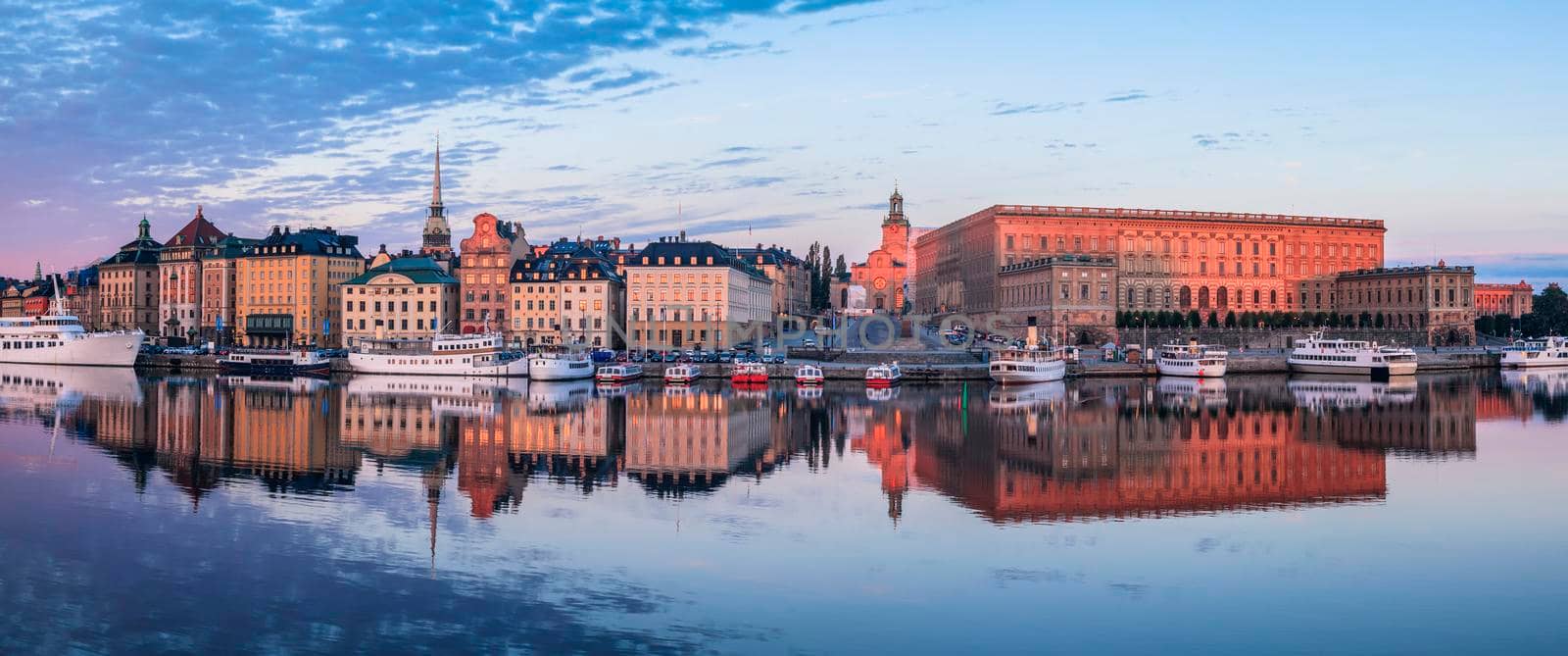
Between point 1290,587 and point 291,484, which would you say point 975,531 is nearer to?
point 1290,587

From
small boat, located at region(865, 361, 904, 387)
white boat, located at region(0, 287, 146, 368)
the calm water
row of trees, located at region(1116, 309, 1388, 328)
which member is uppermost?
row of trees, located at region(1116, 309, 1388, 328)

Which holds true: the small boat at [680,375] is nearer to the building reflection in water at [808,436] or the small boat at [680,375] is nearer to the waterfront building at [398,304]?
the building reflection in water at [808,436]

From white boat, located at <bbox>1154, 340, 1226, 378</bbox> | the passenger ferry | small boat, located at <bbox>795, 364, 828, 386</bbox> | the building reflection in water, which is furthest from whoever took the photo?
white boat, located at <bbox>1154, 340, 1226, 378</bbox>

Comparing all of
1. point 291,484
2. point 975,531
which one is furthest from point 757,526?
point 291,484

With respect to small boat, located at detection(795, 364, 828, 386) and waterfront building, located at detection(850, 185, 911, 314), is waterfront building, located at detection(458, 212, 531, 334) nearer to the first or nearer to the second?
small boat, located at detection(795, 364, 828, 386)

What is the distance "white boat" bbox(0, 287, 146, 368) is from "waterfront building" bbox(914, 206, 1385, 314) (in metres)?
66.8

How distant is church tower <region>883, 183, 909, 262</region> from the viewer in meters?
150

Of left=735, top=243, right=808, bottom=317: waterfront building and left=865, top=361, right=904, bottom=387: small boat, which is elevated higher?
left=735, top=243, right=808, bottom=317: waterfront building

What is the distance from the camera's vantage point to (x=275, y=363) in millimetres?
73375

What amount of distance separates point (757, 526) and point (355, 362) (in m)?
55.1

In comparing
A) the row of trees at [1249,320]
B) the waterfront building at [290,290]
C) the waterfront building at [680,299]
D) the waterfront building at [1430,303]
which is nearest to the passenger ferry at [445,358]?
the waterfront building at [680,299]

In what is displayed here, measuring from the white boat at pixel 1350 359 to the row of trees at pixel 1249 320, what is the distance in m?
11.6

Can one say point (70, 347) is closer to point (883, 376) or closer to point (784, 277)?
point (883, 376)

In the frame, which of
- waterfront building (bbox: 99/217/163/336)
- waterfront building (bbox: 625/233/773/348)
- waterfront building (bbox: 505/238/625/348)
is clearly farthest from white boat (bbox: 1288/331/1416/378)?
waterfront building (bbox: 99/217/163/336)
